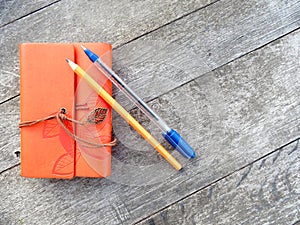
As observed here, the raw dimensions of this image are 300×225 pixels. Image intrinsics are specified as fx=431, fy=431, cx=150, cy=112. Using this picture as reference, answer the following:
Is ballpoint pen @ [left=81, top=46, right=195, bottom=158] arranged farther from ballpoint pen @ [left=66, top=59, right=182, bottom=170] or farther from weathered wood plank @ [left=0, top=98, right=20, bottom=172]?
weathered wood plank @ [left=0, top=98, right=20, bottom=172]

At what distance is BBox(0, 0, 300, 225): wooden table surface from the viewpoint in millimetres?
749

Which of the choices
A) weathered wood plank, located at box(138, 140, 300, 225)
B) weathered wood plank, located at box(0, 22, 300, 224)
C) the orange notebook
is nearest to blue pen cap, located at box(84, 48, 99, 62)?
the orange notebook

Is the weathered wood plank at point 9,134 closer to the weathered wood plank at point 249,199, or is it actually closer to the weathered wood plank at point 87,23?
the weathered wood plank at point 87,23

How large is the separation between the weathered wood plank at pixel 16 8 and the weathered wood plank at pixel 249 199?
424 millimetres

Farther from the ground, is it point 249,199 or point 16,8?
point 16,8

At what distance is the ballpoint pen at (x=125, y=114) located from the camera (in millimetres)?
671

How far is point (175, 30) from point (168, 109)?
0.14 meters

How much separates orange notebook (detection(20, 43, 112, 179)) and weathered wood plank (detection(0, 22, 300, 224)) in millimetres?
72

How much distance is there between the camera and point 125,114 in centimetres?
71

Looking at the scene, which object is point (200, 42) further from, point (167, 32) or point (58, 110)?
point (58, 110)

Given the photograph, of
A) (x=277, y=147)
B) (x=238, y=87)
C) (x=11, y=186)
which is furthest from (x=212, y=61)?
(x=11, y=186)

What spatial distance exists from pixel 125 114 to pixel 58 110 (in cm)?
11

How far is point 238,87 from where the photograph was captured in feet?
2.48

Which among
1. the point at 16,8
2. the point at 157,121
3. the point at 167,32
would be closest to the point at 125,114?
the point at 157,121
